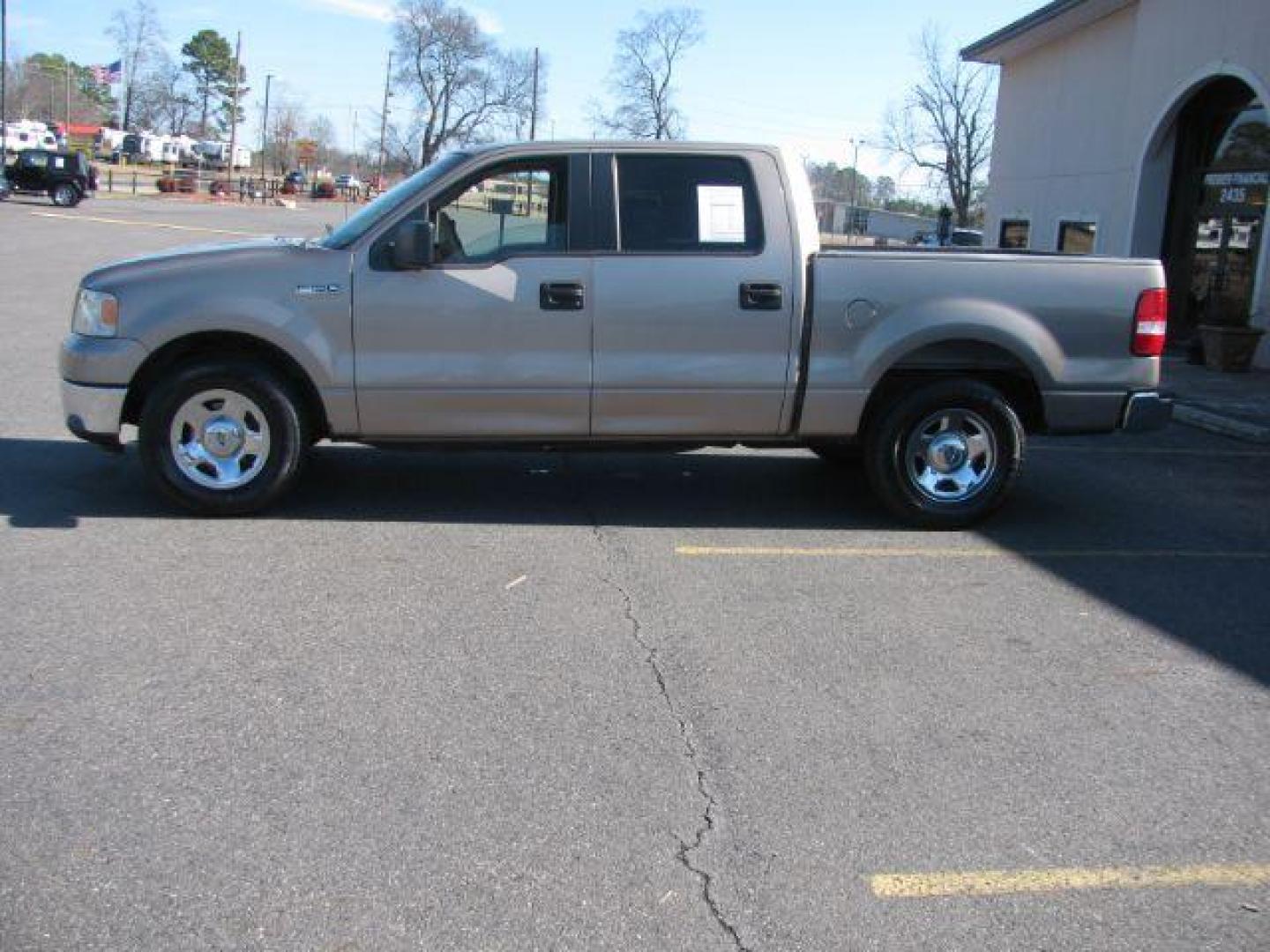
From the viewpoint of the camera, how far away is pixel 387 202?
21.2 ft

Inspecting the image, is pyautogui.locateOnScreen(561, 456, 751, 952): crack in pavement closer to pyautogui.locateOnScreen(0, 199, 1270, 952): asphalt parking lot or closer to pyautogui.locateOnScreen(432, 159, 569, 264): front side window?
pyautogui.locateOnScreen(0, 199, 1270, 952): asphalt parking lot

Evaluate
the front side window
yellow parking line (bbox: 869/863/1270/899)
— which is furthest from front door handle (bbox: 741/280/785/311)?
yellow parking line (bbox: 869/863/1270/899)

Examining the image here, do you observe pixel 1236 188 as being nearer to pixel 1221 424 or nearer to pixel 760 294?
pixel 1221 424

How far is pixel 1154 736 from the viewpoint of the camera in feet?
13.6

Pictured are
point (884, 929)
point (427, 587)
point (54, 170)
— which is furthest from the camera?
point (54, 170)

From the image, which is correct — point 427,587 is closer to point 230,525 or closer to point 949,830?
point 230,525

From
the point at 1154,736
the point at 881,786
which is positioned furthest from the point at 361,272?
the point at 1154,736

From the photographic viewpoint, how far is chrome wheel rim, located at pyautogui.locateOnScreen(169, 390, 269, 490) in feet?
20.6

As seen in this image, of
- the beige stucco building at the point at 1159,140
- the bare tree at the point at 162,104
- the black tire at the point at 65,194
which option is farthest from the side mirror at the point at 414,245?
the bare tree at the point at 162,104

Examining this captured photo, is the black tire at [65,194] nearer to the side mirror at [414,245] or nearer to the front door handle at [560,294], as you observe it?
the side mirror at [414,245]

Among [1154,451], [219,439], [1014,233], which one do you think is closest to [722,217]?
[219,439]

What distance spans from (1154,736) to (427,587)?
10.2 ft

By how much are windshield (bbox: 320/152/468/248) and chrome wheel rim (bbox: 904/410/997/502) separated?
3051 millimetres

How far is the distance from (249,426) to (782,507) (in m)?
3.16
